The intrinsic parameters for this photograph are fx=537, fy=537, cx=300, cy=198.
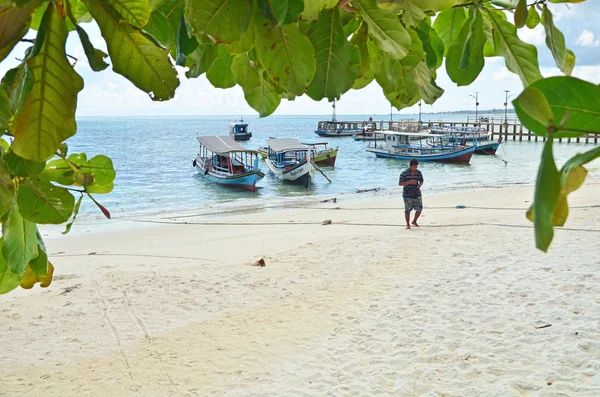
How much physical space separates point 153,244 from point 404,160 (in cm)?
2216

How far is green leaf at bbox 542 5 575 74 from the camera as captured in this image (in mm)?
887

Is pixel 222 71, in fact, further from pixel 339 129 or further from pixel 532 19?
pixel 339 129

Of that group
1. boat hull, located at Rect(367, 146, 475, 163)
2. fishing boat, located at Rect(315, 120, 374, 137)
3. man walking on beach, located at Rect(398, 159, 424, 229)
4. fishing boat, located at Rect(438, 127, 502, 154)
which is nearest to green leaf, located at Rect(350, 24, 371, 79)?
man walking on beach, located at Rect(398, 159, 424, 229)

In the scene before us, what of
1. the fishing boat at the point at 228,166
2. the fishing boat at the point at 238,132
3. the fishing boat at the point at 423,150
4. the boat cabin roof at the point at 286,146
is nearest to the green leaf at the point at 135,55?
the fishing boat at the point at 228,166

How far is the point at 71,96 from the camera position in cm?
76

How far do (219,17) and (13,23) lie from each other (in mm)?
278

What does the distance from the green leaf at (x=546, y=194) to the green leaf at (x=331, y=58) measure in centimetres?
52

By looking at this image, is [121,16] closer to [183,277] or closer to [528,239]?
[183,277]

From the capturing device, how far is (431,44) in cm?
115

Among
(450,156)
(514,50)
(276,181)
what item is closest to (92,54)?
(514,50)

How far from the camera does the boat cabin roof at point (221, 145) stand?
22031 mm

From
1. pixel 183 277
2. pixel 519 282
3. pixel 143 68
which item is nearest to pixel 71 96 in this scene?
pixel 143 68

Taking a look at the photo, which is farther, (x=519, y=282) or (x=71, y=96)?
(x=519, y=282)

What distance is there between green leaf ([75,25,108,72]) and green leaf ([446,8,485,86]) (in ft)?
1.94
